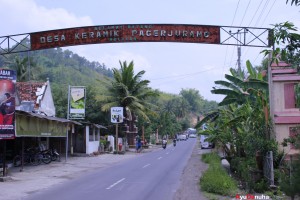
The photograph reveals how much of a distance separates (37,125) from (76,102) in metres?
6.70

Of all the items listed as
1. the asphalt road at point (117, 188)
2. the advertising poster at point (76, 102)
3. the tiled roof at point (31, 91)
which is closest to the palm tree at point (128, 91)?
the tiled roof at point (31, 91)

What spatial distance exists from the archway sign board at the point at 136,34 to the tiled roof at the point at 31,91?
1430 centimetres

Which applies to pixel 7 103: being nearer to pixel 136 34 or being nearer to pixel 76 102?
pixel 136 34

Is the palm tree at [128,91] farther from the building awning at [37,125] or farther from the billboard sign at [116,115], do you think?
the building awning at [37,125]

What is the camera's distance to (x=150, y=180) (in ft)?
58.9

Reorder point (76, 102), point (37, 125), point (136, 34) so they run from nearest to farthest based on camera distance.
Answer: point (136, 34), point (37, 125), point (76, 102)

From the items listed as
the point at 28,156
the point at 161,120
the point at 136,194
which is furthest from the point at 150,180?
the point at 161,120

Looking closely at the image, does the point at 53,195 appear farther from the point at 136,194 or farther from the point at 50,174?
the point at 50,174

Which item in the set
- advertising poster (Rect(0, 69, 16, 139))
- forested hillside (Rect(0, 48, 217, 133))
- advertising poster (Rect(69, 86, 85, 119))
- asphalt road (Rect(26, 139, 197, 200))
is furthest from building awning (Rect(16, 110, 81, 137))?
asphalt road (Rect(26, 139, 197, 200))

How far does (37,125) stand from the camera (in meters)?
23.7

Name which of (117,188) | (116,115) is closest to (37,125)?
(117,188)

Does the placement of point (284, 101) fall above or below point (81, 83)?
below

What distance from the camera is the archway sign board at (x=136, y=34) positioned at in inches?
712

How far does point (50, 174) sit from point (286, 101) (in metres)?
12.1
